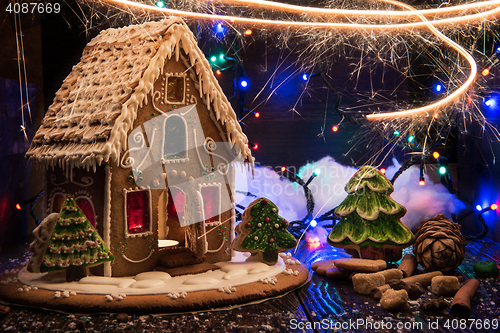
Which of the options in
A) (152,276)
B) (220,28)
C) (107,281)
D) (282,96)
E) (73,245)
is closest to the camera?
(73,245)

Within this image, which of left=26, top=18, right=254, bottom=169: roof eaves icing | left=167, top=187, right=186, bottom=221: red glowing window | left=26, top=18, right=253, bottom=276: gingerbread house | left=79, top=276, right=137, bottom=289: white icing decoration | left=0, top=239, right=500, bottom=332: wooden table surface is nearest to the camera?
left=0, top=239, right=500, bottom=332: wooden table surface

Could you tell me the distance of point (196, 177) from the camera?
4.50 m

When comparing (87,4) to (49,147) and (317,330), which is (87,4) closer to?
(49,147)

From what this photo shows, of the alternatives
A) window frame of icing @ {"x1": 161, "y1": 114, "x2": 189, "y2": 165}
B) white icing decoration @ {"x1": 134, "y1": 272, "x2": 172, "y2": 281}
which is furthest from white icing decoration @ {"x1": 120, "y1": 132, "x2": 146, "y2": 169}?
white icing decoration @ {"x1": 134, "y1": 272, "x2": 172, "y2": 281}

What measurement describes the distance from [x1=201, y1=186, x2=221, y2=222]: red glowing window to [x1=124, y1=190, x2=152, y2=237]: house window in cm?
63

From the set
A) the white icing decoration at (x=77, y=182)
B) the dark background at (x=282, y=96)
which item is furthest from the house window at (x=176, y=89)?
the dark background at (x=282, y=96)

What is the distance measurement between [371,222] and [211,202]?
69.4 inches

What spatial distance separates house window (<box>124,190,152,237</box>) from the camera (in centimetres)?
418

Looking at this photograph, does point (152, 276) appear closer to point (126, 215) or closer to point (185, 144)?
point (126, 215)

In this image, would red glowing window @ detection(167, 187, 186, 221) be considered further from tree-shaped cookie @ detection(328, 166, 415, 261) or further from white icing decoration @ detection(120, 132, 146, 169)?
tree-shaped cookie @ detection(328, 166, 415, 261)

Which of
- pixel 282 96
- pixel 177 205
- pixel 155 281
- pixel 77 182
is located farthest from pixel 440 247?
pixel 77 182

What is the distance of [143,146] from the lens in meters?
4.18

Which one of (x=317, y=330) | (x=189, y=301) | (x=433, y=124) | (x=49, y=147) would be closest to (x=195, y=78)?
(x=49, y=147)

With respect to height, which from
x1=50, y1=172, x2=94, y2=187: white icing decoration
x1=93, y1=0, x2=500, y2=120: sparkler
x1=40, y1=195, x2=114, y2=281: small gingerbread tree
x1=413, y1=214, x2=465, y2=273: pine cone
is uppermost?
x1=93, y1=0, x2=500, y2=120: sparkler
